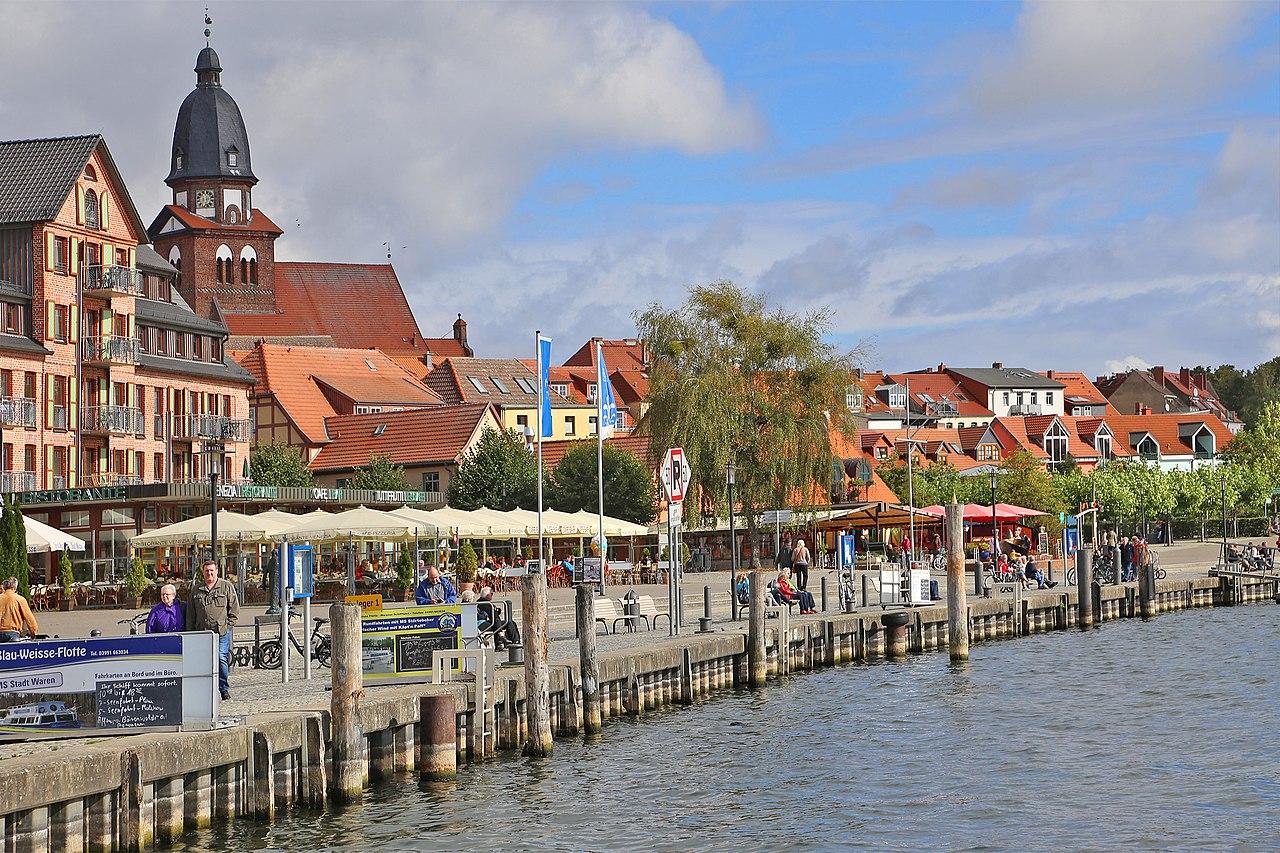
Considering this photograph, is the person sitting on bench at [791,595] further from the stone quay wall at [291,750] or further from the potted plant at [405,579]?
the potted plant at [405,579]

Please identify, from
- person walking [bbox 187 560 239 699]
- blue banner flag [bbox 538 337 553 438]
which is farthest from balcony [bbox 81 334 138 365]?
person walking [bbox 187 560 239 699]

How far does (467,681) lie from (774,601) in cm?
2045

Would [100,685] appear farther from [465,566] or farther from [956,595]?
[465,566]

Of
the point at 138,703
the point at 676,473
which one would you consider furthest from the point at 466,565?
the point at 138,703

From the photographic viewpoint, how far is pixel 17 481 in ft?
245

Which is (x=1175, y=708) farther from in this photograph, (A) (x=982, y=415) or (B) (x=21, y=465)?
(A) (x=982, y=415)

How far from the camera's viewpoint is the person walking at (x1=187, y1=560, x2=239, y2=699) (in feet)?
86.3

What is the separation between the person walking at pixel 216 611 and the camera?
2631 cm

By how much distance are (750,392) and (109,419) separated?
2679 cm

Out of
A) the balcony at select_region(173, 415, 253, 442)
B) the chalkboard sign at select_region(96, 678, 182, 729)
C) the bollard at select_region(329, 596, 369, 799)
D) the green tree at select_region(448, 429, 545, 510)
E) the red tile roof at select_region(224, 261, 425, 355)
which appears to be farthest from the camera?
the red tile roof at select_region(224, 261, 425, 355)

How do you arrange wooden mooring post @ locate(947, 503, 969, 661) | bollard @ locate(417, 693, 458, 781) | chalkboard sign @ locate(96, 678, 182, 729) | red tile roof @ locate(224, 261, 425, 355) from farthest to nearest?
red tile roof @ locate(224, 261, 425, 355) < wooden mooring post @ locate(947, 503, 969, 661) < bollard @ locate(417, 693, 458, 781) < chalkboard sign @ locate(96, 678, 182, 729)

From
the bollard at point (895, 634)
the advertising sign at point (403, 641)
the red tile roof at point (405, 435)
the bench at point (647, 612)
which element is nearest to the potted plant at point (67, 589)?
the bench at point (647, 612)

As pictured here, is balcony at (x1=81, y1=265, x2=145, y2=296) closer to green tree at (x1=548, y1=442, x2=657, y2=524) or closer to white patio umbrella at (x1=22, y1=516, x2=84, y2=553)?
green tree at (x1=548, y1=442, x2=657, y2=524)

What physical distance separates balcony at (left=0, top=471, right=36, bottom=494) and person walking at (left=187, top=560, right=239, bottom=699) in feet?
158
